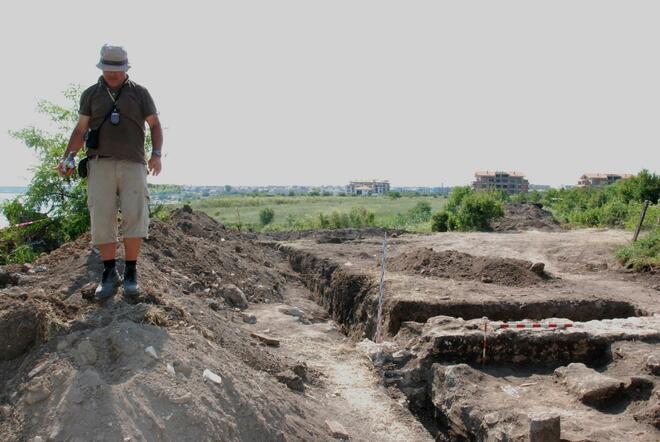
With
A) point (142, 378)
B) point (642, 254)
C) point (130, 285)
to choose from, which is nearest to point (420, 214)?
point (642, 254)

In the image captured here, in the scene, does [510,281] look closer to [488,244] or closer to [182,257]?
[182,257]

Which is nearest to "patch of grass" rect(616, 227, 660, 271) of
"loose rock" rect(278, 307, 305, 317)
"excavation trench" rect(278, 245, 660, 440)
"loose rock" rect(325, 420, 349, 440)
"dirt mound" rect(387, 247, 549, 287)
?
"dirt mound" rect(387, 247, 549, 287)

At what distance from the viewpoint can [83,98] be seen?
15.6ft

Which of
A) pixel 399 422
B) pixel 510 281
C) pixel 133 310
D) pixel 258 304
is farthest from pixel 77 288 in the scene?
pixel 510 281

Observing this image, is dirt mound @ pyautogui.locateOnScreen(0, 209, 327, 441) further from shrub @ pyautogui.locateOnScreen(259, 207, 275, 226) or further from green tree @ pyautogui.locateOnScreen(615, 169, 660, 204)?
shrub @ pyautogui.locateOnScreen(259, 207, 275, 226)

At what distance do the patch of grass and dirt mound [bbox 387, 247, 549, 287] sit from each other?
2974 millimetres

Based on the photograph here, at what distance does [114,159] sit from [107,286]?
3.45 ft

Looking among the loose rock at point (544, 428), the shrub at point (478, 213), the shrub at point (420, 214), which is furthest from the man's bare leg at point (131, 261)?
the shrub at point (420, 214)

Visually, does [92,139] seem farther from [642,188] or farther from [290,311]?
[642,188]

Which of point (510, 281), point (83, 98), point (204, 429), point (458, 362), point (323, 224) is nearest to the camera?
point (204, 429)

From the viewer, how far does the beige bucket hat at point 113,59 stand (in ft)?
15.2

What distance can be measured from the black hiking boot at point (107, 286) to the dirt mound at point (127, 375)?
6 centimetres

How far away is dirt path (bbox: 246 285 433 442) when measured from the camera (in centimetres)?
548

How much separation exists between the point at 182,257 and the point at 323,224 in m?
25.0
